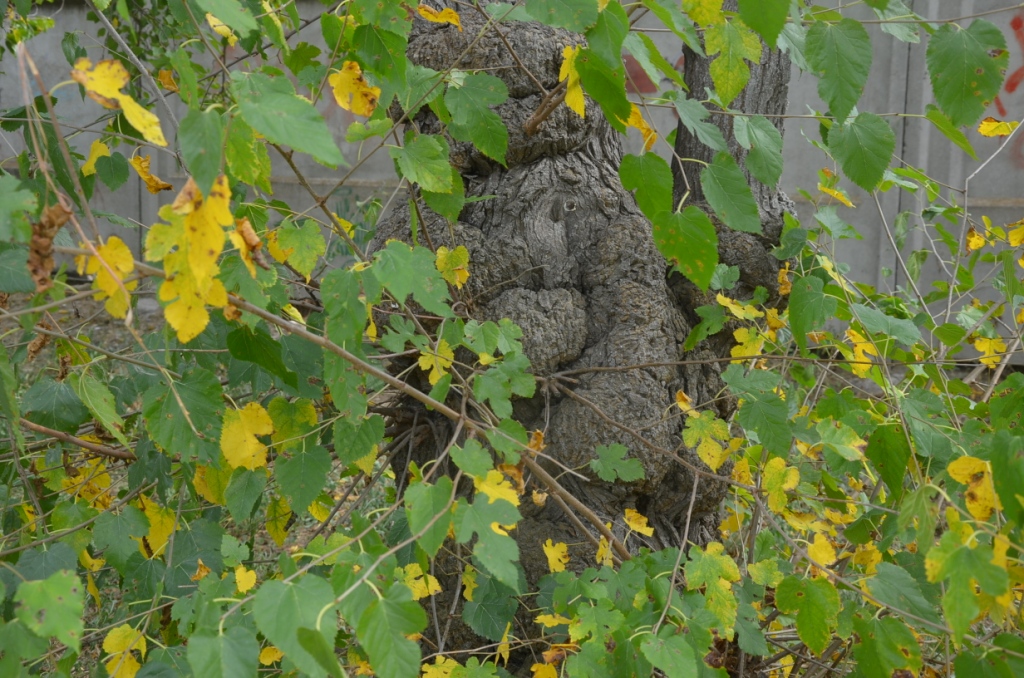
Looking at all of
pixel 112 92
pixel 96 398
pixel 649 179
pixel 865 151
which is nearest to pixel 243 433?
pixel 96 398

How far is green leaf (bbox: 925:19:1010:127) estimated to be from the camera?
1062 mm

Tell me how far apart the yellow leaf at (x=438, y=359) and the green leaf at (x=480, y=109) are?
14.4 inches

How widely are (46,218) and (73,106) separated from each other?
7.24m

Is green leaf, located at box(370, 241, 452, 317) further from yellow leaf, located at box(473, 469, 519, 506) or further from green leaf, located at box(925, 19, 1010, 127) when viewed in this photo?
green leaf, located at box(925, 19, 1010, 127)

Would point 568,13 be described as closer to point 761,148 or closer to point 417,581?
point 761,148

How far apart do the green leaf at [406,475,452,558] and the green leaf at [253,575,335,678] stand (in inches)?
7.1

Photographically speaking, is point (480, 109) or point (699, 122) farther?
point (480, 109)

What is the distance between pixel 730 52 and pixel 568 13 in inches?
10.2

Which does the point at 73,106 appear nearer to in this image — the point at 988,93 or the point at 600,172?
the point at 600,172

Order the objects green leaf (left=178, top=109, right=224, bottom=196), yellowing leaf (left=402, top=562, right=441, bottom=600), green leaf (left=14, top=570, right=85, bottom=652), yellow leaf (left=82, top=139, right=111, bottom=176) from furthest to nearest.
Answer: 1. yellow leaf (left=82, top=139, right=111, bottom=176)
2. yellowing leaf (left=402, top=562, right=441, bottom=600)
3. green leaf (left=14, top=570, right=85, bottom=652)
4. green leaf (left=178, top=109, right=224, bottom=196)

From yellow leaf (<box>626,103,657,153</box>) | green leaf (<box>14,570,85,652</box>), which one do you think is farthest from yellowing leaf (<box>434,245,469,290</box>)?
green leaf (<box>14,570,85,652</box>)

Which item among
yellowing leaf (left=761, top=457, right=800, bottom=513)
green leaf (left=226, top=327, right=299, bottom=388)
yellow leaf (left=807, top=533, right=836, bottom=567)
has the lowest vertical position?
yellow leaf (left=807, top=533, right=836, bottom=567)

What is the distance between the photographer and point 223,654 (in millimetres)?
876

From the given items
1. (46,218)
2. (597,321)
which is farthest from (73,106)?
(46,218)
